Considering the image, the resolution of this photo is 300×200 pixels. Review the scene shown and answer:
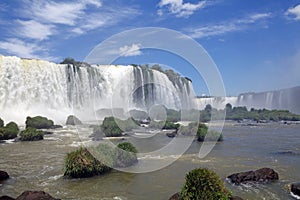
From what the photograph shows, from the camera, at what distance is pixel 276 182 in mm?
11117

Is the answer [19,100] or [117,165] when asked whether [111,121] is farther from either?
[19,100]

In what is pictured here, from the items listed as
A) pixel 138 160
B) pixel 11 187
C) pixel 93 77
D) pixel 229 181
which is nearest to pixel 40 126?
pixel 93 77

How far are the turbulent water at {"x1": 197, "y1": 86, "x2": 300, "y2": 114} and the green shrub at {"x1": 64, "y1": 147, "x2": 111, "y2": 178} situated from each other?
2926 inches

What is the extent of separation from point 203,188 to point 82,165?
6.27m

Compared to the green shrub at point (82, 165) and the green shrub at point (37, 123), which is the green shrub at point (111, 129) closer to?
the green shrub at point (37, 123)

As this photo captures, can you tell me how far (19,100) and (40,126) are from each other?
1038 cm

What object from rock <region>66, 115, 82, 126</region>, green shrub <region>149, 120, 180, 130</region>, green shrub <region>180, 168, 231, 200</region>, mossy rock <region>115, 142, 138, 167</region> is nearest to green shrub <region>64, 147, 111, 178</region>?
mossy rock <region>115, 142, 138, 167</region>

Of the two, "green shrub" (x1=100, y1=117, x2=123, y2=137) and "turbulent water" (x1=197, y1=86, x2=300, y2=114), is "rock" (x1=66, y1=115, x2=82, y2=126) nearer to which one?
"green shrub" (x1=100, y1=117, x2=123, y2=137)

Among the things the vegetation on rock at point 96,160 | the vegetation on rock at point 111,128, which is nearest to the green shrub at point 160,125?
the vegetation on rock at point 111,128

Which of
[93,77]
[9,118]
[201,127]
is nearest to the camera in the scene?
[201,127]

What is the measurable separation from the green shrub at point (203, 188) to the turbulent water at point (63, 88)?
28440 mm

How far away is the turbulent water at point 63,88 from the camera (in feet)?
138

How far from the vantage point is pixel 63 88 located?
4872cm

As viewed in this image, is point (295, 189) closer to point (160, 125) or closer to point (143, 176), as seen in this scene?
point (143, 176)
